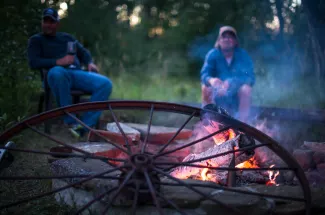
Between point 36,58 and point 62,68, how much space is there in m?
0.39

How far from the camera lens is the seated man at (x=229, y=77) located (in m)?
4.53

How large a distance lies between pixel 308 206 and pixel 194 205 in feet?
2.29

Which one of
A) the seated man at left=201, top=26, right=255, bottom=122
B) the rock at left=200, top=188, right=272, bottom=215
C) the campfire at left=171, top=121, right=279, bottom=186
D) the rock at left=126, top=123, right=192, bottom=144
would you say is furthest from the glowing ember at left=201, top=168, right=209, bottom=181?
the seated man at left=201, top=26, right=255, bottom=122

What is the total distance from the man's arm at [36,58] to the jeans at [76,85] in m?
0.15

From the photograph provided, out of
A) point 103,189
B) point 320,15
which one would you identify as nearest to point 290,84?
point 320,15

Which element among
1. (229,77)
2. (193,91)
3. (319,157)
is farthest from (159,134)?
(193,91)

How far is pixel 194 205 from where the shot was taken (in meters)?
2.20

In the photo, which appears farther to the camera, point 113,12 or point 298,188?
point 113,12

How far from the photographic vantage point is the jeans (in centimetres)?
445

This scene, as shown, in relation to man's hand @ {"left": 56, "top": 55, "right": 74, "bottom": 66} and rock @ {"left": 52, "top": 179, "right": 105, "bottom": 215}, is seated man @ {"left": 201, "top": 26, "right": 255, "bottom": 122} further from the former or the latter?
rock @ {"left": 52, "top": 179, "right": 105, "bottom": 215}

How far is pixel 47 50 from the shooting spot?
15.7 ft

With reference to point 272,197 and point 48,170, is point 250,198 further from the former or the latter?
point 48,170

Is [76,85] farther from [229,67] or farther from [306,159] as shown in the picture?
[306,159]

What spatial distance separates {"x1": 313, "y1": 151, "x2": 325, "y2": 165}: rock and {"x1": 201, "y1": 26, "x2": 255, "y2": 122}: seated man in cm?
151
